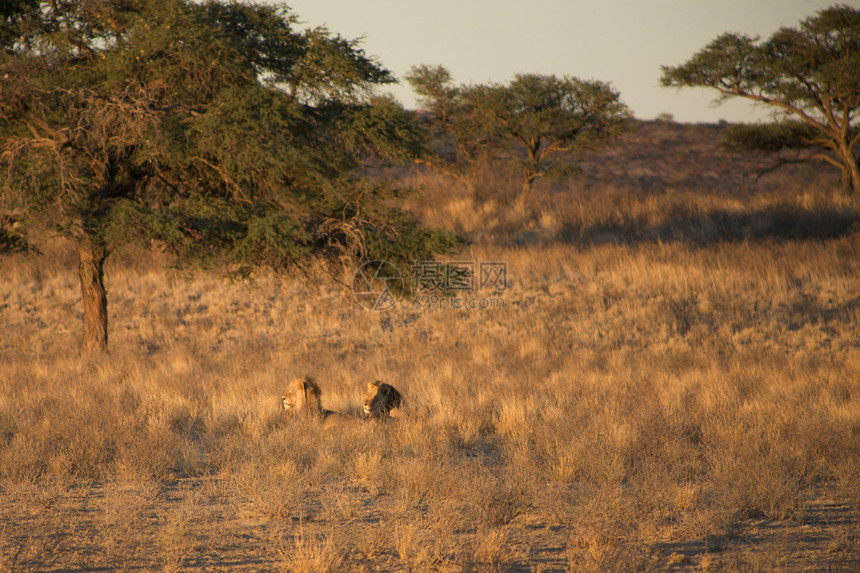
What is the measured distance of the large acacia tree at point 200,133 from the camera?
934cm

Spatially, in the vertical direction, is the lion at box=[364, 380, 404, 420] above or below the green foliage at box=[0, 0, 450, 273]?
below

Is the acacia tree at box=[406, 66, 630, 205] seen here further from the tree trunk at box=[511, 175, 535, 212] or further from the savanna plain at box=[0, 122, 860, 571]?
the savanna plain at box=[0, 122, 860, 571]

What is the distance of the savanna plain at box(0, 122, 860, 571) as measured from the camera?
4.50m

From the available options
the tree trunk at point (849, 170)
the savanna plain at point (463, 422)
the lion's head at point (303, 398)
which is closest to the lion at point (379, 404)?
the savanna plain at point (463, 422)

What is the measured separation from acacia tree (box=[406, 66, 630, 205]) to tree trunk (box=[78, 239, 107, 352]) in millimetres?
17102

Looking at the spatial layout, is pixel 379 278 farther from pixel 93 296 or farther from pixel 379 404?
pixel 93 296

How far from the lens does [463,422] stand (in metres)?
7.79

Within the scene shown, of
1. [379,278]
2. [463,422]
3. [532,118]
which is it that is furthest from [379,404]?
[532,118]

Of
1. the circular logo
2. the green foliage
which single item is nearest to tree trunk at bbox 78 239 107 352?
the green foliage

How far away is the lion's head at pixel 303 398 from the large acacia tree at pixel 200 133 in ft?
8.14

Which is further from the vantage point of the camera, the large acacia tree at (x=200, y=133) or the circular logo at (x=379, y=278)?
the circular logo at (x=379, y=278)

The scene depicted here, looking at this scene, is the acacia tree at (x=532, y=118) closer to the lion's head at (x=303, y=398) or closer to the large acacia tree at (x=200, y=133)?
the large acacia tree at (x=200, y=133)

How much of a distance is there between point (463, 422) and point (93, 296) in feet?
25.7

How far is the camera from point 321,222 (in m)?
10.4
